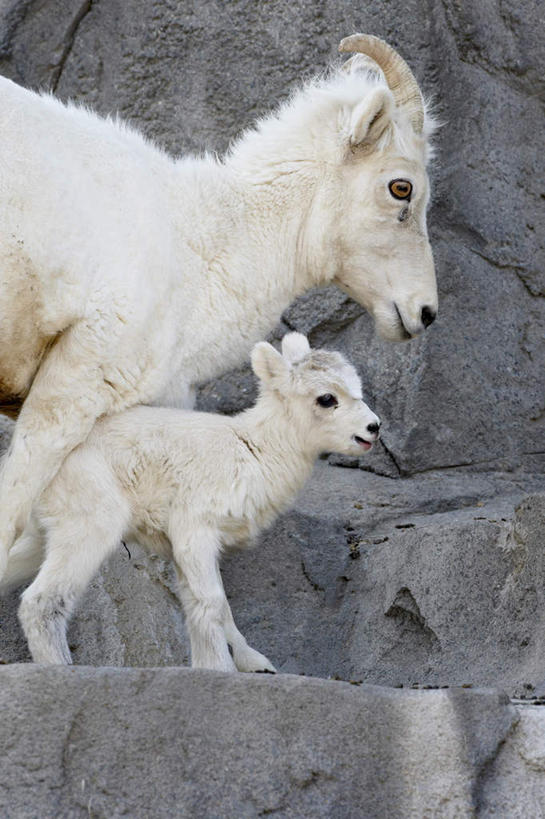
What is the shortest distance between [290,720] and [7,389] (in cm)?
242

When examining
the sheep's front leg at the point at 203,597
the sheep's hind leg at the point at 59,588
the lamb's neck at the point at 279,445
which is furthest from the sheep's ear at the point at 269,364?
the sheep's hind leg at the point at 59,588

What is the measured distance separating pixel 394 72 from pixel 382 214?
817mm

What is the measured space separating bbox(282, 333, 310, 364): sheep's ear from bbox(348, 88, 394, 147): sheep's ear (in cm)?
106

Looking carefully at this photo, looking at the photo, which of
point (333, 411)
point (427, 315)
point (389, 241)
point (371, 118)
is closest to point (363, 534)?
point (427, 315)

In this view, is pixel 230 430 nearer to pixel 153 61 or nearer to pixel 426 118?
pixel 426 118

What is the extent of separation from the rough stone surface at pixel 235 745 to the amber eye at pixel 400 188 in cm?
297

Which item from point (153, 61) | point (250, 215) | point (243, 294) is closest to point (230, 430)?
point (243, 294)

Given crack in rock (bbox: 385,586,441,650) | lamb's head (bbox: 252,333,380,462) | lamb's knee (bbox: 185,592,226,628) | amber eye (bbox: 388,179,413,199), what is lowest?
crack in rock (bbox: 385,586,441,650)

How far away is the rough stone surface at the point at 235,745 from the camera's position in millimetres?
4637

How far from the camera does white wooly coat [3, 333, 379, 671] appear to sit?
6013 mm

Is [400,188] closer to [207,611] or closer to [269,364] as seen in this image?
[269,364]

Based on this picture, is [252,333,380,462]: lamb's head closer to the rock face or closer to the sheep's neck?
the sheep's neck

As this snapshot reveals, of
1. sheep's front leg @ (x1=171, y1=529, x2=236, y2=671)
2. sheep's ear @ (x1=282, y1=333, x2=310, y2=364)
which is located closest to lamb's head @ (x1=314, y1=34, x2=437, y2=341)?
sheep's ear @ (x1=282, y1=333, x2=310, y2=364)

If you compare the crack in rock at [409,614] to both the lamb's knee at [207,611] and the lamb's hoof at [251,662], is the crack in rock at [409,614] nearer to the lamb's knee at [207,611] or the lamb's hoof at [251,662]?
the lamb's hoof at [251,662]
